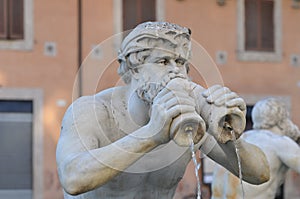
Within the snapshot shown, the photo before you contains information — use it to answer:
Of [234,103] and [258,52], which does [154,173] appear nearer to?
[234,103]

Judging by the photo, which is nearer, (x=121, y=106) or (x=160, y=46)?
(x=160, y=46)

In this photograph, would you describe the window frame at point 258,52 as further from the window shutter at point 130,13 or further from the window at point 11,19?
the window at point 11,19

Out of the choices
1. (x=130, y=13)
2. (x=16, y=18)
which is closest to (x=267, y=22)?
(x=130, y=13)

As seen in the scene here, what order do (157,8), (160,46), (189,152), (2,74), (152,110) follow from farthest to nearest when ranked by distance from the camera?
(157,8) < (2,74) < (189,152) < (160,46) < (152,110)

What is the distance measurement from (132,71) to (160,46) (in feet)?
0.51

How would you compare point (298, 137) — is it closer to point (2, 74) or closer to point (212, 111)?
point (212, 111)

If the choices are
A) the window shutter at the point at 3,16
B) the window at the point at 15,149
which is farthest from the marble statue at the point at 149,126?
the window shutter at the point at 3,16

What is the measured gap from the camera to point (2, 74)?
784 inches

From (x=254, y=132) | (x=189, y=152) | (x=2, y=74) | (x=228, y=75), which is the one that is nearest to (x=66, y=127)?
(x=189, y=152)

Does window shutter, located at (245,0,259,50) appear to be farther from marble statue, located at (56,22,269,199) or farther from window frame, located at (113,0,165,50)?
marble statue, located at (56,22,269,199)

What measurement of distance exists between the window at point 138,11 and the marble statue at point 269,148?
50.4ft

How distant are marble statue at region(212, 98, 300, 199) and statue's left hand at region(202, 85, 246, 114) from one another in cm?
279

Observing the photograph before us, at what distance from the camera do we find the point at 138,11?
21.3m

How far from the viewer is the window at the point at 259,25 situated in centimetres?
2191
